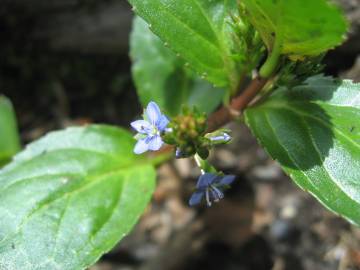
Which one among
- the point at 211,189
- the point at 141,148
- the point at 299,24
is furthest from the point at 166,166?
the point at 299,24

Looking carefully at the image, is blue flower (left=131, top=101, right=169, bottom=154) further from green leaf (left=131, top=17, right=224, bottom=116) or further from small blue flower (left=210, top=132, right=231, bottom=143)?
green leaf (left=131, top=17, right=224, bottom=116)

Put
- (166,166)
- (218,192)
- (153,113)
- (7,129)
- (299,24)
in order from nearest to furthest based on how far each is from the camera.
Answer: (299,24) → (153,113) → (218,192) → (7,129) → (166,166)

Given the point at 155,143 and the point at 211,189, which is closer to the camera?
the point at 155,143

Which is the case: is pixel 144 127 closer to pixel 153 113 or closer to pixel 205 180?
pixel 153 113

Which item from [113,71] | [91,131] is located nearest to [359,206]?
[91,131]

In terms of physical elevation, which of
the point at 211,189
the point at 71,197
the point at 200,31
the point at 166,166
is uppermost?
the point at 200,31

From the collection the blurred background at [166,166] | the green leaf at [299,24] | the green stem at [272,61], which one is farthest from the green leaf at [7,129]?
the green leaf at [299,24]

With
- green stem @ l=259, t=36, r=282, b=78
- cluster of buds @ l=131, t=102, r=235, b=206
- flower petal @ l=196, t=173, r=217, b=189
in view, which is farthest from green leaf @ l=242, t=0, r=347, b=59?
flower petal @ l=196, t=173, r=217, b=189
